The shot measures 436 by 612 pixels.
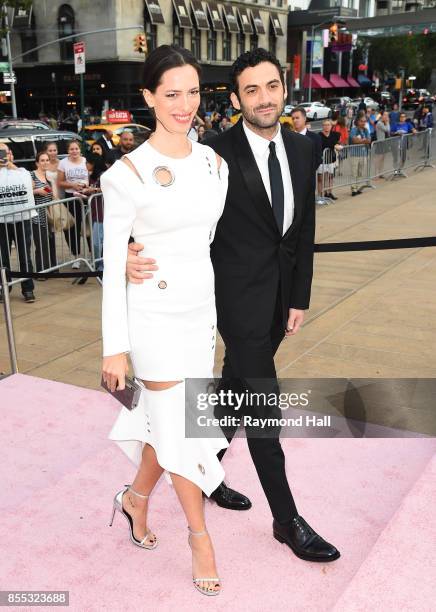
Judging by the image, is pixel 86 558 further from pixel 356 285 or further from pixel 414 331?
pixel 356 285

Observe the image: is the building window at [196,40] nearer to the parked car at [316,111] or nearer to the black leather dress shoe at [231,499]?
the parked car at [316,111]

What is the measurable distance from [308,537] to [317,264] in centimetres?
602

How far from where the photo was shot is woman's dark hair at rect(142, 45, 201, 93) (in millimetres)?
2295

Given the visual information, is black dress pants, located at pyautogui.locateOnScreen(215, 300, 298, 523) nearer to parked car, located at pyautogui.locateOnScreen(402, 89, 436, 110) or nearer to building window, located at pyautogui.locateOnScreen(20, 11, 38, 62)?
building window, located at pyautogui.locateOnScreen(20, 11, 38, 62)

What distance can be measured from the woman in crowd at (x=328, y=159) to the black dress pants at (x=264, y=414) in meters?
11.1

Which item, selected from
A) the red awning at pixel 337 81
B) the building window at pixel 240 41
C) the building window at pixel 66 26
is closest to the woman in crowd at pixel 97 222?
the building window at pixel 66 26

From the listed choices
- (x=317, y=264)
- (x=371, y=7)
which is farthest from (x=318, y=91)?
(x=317, y=264)

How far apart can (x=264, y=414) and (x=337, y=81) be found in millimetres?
71995

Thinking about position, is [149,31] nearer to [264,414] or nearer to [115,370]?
[264,414]

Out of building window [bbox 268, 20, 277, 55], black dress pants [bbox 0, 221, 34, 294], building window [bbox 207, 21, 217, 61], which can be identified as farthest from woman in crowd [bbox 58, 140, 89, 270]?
building window [bbox 268, 20, 277, 55]

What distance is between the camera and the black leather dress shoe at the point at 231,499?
10.4 ft

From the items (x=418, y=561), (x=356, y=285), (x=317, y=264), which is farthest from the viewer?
(x=317, y=264)

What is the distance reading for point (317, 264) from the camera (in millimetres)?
8492

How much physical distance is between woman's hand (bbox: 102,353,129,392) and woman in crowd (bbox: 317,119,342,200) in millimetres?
11512
